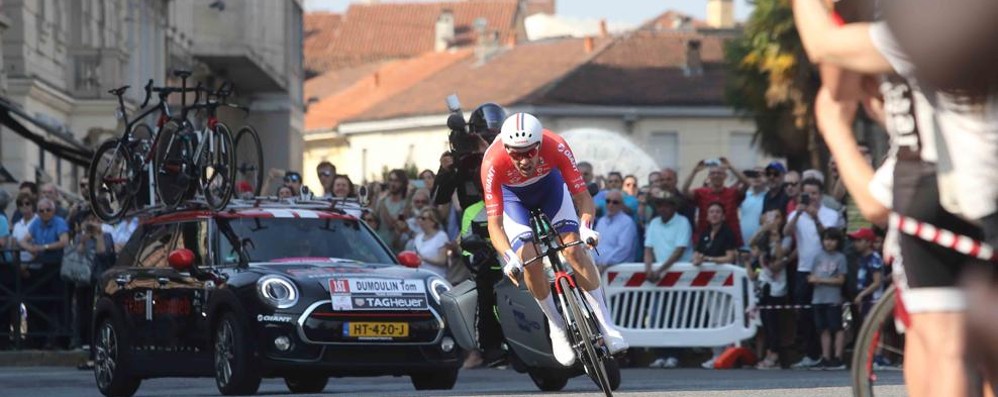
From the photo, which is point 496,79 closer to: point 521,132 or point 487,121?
point 487,121

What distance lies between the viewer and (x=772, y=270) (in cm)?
2208

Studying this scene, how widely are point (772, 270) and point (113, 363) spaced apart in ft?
22.4

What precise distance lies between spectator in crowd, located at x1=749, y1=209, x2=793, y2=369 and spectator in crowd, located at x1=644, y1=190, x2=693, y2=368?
2.26 ft

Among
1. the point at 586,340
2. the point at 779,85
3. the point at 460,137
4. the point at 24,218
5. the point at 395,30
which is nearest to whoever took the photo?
the point at 586,340

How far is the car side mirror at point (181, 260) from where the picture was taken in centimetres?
1741

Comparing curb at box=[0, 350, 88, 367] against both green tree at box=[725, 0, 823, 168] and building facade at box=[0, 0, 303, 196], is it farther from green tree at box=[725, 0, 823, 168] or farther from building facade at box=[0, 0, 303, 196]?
green tree at box=[725, 0, 823, 168]

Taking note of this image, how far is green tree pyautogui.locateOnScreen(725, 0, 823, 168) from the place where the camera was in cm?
5559

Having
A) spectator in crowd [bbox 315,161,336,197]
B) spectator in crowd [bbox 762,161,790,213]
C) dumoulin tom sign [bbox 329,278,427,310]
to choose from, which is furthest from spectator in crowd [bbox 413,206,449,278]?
dumoulin tom sign [bbox 329,278,427,310]

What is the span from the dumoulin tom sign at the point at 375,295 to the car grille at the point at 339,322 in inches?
1.7

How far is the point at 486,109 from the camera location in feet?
53.9

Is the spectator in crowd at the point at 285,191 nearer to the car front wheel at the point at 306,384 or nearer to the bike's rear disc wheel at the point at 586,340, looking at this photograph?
the car front wheel at the point at 306,384

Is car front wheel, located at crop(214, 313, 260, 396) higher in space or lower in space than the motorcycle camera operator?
lower

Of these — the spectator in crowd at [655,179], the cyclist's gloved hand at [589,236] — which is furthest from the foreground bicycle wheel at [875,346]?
the spectator in crowd at [655,179]

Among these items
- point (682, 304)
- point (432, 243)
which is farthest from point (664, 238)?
point (432, 243)
